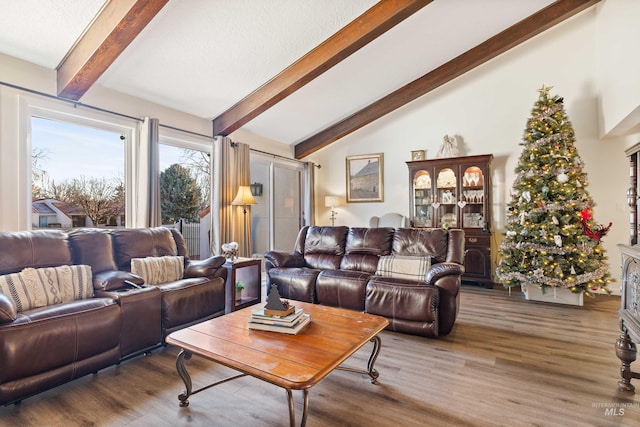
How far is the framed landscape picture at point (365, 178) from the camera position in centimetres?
629

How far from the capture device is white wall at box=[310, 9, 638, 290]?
14.8 feet

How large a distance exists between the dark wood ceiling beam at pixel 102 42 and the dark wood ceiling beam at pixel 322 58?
173 centimetres

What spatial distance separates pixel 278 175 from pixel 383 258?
3378 millimetres

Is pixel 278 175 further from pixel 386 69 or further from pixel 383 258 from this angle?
pixel 383 258

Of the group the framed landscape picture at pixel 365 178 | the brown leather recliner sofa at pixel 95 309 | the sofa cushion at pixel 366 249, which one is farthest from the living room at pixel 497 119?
the sofa cushion at pixel 366 249

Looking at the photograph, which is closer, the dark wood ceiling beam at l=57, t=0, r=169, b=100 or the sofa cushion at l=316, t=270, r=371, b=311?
the dark wood ceiling beam at l=57, t=0, r=169, b=100

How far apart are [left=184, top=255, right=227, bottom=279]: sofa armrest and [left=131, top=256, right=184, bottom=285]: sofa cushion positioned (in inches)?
2.8

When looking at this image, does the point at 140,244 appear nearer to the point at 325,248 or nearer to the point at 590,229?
the point at 325,248

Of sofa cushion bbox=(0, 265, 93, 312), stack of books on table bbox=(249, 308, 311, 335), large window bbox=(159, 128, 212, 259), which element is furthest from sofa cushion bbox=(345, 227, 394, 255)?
sofa cushion bbox=(0, 265, 93, 312)

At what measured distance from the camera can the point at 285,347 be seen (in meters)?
1.70

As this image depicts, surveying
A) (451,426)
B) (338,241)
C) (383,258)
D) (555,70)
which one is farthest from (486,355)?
(555,70)

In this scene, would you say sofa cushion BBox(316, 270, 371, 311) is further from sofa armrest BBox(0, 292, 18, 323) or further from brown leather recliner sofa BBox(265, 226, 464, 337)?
sofa armrest BBox(0, 292, 18, 323)

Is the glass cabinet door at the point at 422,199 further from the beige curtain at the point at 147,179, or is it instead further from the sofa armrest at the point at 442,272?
the beige curtain at the point at 147,179

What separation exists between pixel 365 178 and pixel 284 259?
3.17 meters
